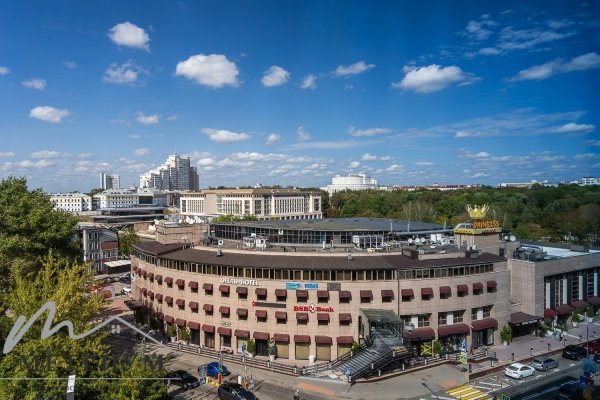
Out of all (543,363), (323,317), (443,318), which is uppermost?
(323,317)

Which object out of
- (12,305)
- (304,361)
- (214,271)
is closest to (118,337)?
(214,271)

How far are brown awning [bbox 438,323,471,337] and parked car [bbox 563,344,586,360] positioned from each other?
11.8 meters

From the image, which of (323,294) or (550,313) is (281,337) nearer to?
(323,294)

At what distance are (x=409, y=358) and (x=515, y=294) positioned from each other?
2402cm

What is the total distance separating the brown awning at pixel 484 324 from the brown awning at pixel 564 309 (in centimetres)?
1344

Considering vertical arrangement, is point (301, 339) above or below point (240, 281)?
below

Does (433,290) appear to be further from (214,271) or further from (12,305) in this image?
(12,305)

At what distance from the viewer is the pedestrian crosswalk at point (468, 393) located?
40406 millimetres

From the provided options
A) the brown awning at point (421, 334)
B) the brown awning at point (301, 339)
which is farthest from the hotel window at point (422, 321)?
the brown awning at point (301, 339)

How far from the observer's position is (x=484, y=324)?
55125mm

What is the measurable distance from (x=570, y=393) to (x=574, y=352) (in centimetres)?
1326

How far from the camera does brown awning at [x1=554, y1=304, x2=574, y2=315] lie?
62.0 m

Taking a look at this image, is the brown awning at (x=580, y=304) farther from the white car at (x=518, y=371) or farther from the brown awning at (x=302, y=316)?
the brown awning at (x=302, y=316)

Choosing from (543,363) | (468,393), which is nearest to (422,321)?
(468,393)
